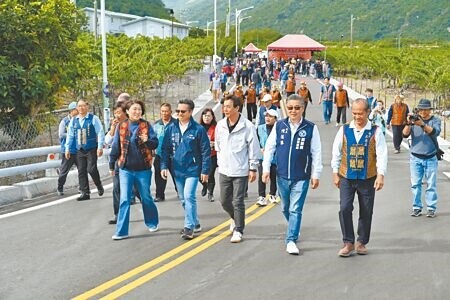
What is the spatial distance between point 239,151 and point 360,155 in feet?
4.87

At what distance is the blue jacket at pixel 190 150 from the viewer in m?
8.70

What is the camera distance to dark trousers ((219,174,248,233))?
846cm

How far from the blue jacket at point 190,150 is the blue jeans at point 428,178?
326cm

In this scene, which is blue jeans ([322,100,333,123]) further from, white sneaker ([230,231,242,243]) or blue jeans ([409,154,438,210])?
white sneaker ([230,231,242,243])

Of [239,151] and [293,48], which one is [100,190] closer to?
[239,151]

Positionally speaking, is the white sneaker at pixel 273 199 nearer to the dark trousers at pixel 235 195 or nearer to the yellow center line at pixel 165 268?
the yellow center line at pixel 165 268

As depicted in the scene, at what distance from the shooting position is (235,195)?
848 cm

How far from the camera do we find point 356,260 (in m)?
7.73

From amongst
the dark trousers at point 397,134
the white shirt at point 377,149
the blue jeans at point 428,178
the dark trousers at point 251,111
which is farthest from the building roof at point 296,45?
the white shirt at point 377,149

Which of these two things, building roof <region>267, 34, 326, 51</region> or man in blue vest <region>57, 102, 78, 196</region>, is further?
building roof <region>267, 34, 326, 51</region>

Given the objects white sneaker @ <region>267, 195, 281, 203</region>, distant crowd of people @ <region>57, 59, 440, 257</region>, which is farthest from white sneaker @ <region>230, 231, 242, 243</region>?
white sneaker @ <region>267, 195, 281, 203</region>

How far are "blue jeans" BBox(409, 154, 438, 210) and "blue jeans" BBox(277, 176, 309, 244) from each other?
2.74m

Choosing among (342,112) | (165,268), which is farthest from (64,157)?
(342,112)

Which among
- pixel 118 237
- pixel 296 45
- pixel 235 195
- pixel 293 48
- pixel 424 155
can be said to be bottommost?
pixel 118 237
